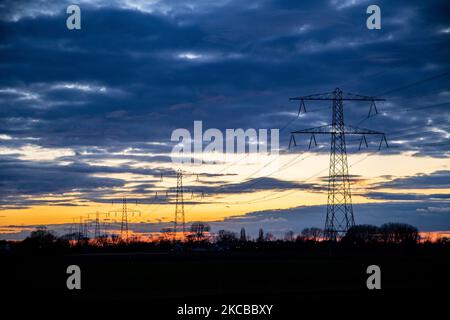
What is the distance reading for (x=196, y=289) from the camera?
155 ft

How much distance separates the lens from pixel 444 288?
44594 millimetres

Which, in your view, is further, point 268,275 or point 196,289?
point 268,275

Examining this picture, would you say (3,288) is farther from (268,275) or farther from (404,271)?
(404,271)
